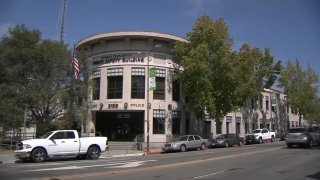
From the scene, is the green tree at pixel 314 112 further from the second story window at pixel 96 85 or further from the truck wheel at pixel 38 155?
the truck wheel at pixel 38 155

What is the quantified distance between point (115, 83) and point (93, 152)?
58.6ft

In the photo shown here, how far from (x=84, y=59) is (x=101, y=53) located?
13.1 feet

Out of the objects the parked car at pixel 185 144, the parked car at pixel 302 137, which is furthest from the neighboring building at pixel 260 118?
the parked car at pixel 302 137

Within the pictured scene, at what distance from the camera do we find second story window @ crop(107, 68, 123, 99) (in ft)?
145

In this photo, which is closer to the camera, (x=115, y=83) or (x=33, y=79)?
(x=33, y=79)

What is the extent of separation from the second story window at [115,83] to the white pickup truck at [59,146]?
54.3 feet

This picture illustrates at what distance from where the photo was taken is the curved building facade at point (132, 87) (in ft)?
144

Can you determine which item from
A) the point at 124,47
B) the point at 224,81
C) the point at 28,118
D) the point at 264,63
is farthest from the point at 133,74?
the point at 264,63

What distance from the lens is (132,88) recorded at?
4403 cm

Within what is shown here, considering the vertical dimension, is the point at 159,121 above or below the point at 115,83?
below

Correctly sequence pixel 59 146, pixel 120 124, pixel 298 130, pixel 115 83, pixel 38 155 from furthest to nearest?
pixel 120 124 → pixel 115 83 → pixel 298 130 → pixel 59 146 → pixel 38 155

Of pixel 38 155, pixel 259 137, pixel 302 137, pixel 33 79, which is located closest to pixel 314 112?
pixel 259 137

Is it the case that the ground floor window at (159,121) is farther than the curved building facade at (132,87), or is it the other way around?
the ground floor window at (159,121)

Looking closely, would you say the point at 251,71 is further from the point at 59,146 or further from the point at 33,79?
the point at 59,146
